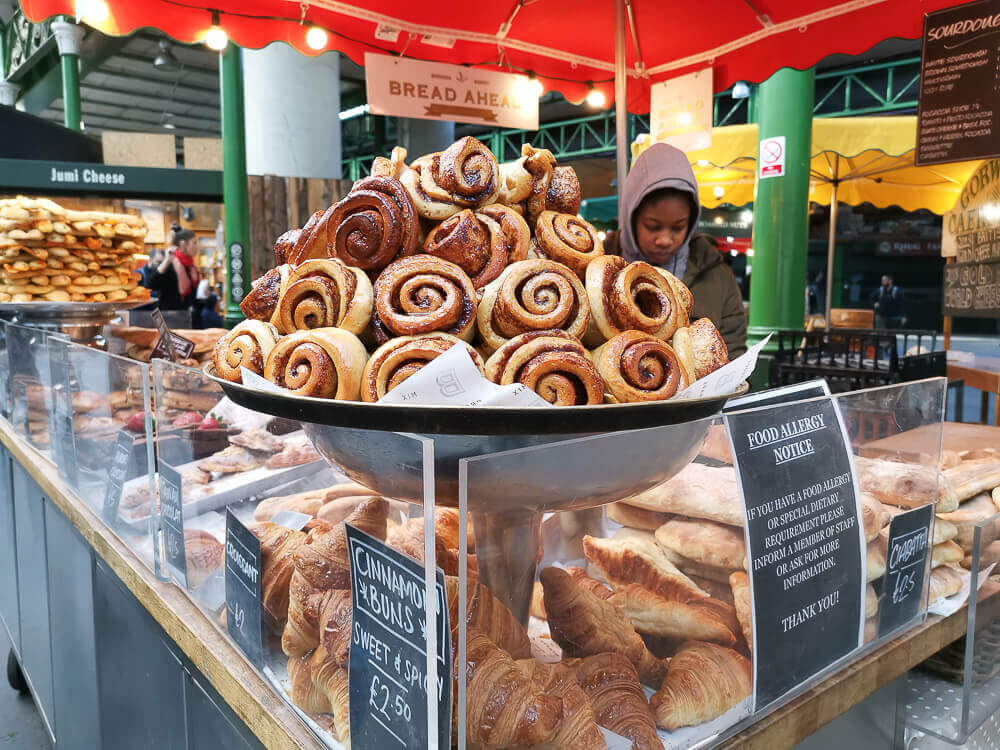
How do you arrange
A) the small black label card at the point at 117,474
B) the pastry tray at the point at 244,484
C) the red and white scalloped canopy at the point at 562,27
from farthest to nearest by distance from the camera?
the red and white scalloped canopy at the point at 562,27
the small black label card at the point at 117,474
the pastry tray at the point at 244,484

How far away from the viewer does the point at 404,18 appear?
2830 millimetres

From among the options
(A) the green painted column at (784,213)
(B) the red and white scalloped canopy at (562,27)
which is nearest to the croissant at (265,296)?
(B) the red and white scalloped canopy at (562,27)

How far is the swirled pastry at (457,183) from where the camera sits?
3.08ft

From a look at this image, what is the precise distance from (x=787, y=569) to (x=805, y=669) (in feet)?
0.45

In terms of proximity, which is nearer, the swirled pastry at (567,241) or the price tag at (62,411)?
the swirled pastry at (567,241)

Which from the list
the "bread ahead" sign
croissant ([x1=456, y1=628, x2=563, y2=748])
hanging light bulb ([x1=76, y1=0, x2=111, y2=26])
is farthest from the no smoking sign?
croissant ([x1=456, y1=628, x2=563, y2=748])

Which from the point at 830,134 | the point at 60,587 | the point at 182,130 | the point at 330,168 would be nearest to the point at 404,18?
the point at 60,587

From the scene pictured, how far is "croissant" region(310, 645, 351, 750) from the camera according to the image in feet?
2.57

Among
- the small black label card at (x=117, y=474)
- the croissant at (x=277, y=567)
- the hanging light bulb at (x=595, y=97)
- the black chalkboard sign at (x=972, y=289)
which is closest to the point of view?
the croissant at (x=277, y=567)

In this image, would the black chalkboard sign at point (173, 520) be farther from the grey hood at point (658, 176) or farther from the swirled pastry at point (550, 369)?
the grey hood at point (658, 176)

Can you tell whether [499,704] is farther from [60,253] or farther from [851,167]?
[851,167]

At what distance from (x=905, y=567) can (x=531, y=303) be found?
0.71 m

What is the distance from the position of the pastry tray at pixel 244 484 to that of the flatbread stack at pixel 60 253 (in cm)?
209

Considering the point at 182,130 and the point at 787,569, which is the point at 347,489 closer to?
the point at 787,569
